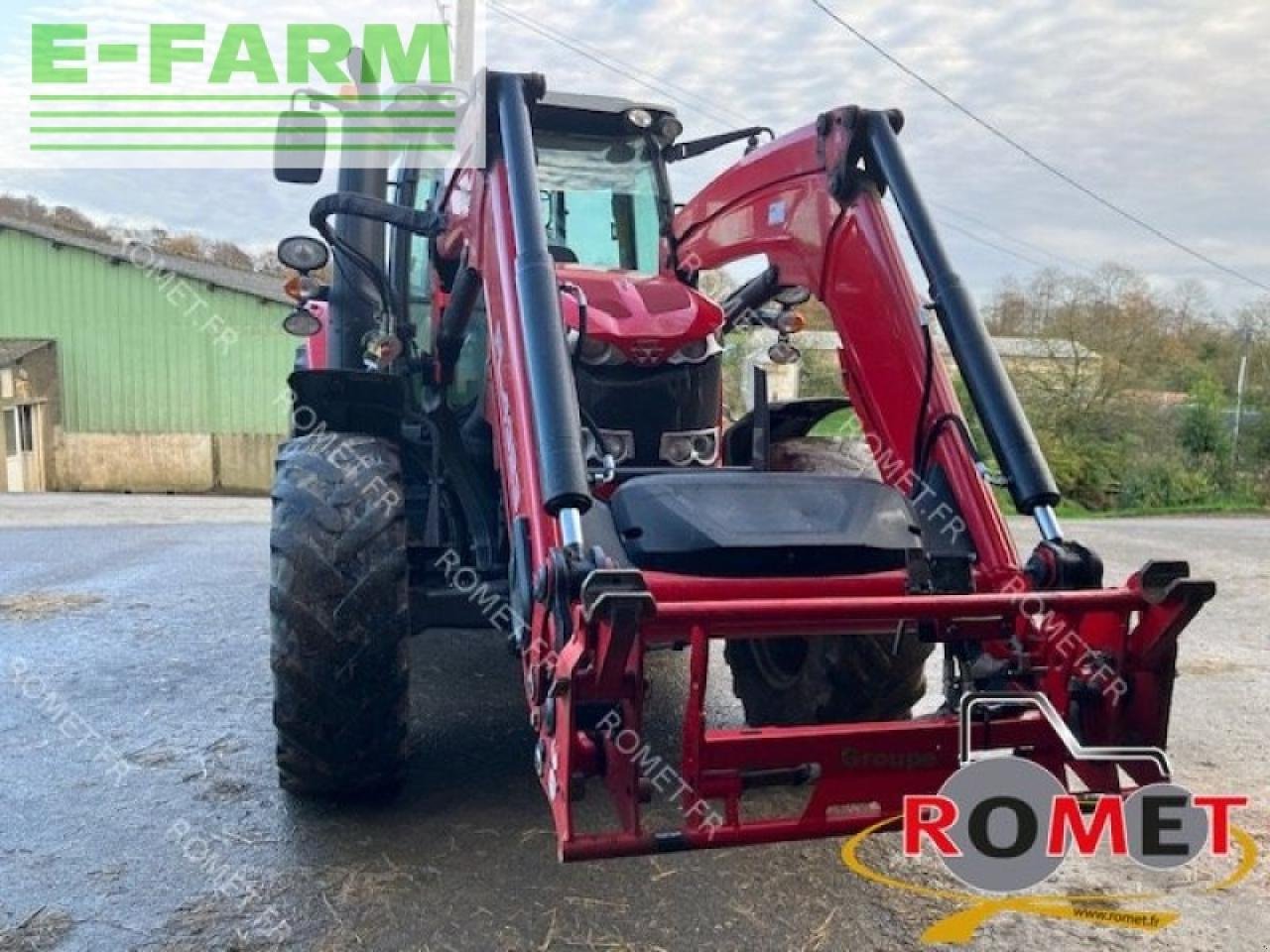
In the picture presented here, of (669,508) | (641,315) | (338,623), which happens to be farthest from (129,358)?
(669,508)

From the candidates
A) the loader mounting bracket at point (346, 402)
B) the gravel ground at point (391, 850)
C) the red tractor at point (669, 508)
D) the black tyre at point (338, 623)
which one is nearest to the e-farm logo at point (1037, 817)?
the red tractor at point (669, 508)

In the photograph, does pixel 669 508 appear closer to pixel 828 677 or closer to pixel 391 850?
pixel 828 677

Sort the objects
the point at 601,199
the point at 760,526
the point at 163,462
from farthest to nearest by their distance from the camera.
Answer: the point at 163,462, the point at 601,199, the point at 760,526

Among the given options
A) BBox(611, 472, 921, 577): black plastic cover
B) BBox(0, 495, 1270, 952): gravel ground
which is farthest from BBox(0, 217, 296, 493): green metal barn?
BBox(611, 472, 921, 577): black plastic cover

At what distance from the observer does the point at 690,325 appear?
3.79 meters

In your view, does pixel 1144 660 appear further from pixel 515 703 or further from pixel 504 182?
pixel 515 703

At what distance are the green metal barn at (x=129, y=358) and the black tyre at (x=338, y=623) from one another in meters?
19.0

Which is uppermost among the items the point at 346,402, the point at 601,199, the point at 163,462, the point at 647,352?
the point at 601,199

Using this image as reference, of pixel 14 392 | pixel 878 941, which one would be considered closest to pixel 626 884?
pixel 878 941

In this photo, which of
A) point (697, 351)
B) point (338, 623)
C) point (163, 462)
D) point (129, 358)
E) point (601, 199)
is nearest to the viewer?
point (338, 623)

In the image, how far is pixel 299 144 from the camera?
366 centimetres

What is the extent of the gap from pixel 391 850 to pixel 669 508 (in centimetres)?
135

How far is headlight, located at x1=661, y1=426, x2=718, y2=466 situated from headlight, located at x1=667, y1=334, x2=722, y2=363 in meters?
0.27

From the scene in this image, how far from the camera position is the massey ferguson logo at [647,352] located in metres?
3.69
